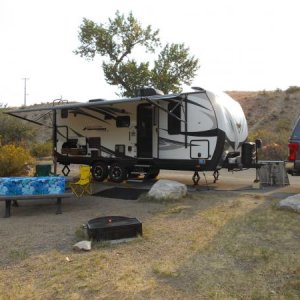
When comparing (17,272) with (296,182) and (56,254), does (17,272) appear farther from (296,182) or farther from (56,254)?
(296,182)

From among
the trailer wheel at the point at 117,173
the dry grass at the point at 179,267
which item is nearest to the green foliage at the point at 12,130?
the trailer wheel at the point at 117,173

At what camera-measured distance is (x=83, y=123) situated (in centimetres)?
1394

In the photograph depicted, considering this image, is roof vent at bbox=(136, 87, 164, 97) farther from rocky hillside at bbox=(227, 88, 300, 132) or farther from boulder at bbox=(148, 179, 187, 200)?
rocky hillside at bbox=(227, 88, 300, 132)

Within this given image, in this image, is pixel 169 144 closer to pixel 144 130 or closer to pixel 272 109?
pixel 144 130

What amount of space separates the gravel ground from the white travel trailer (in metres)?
1.06

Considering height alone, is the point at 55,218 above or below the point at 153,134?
below

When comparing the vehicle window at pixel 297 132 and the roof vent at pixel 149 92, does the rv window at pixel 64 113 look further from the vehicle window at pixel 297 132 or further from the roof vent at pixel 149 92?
the vehicle window at pixel 297 132

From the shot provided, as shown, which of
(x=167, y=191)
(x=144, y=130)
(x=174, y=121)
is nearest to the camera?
(x=167, y=191)

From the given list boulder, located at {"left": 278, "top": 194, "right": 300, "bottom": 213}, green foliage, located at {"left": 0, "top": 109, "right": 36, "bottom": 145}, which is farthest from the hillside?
boulder, located at {"left": 278, "top": 194, "right": 300, "bottom": 213}

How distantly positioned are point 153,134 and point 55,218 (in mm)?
5262

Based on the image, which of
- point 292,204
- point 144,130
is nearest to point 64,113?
point 144,130

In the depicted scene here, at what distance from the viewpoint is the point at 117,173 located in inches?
512

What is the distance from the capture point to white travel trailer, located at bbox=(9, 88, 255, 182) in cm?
1098

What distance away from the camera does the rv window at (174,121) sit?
1147 cm
